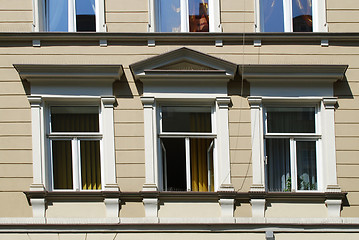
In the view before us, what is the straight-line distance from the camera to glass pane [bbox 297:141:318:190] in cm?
1223

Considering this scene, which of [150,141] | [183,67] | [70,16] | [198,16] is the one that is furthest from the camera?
[198,16]

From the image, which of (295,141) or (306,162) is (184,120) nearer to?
(295,141)

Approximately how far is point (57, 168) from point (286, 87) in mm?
4811

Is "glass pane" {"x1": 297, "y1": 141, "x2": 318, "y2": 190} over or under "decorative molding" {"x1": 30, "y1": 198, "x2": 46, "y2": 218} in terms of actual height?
over

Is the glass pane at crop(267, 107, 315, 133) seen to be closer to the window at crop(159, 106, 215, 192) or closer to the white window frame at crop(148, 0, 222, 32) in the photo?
the window at crop(159, 106, 215, 192)

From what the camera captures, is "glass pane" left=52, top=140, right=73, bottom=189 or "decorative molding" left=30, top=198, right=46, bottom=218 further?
"glass pane" left=52, top=140, right=73, bottom=189

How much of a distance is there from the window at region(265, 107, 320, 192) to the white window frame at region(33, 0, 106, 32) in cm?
379

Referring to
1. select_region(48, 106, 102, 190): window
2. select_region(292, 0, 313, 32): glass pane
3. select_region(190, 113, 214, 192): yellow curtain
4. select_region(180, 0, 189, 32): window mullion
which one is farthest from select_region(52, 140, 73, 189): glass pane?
select_region(292, 0, 313, 32): glass pane

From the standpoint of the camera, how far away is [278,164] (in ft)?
40.2

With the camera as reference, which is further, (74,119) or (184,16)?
(184,16)

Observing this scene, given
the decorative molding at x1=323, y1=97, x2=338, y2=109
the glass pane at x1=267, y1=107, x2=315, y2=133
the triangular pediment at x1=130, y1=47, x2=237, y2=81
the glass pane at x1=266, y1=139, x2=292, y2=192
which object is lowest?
the glass pane at x1=266, y1=139, x2=292, y2=192

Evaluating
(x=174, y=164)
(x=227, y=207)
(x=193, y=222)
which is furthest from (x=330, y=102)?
(x=193, y=222)

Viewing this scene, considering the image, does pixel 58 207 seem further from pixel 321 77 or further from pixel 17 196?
pixel 321 77

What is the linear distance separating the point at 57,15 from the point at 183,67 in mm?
2838
